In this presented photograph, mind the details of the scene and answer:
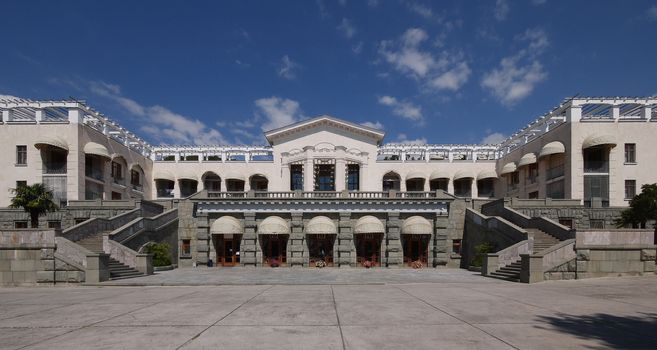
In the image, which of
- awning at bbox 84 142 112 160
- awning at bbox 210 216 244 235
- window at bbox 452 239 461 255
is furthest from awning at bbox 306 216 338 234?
awning at bbox 84 142 112 160

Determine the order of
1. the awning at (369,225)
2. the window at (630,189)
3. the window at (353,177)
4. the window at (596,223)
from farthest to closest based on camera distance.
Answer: the window at (353,177) → the window at (630,189) → the awning at (369,225) → the window at (596,223)

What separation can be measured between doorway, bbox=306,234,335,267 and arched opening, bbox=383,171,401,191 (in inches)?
695

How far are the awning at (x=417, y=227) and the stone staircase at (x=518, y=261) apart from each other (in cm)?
852

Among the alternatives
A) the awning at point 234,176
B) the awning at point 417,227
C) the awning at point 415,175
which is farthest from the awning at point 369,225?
the awning at point 234,176

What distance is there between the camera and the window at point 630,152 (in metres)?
35.3

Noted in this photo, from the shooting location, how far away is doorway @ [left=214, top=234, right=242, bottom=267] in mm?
33938

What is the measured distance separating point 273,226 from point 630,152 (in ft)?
116

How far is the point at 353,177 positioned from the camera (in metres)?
44.8

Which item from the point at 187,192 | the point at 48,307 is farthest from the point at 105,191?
the point at 48,307

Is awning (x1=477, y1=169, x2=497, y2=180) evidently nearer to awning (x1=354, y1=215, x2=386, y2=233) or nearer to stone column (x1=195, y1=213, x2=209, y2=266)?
awning (x1=354, y1=215, x2=386, y2=233)

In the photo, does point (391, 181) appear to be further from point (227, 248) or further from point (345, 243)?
point (227, 248)

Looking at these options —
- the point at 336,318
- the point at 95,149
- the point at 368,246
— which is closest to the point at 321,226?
the point at 368,246

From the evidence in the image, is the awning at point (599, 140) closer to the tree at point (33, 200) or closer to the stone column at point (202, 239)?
the stone column at point (202, 239)

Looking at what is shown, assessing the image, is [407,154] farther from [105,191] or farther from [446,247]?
[105,191]
